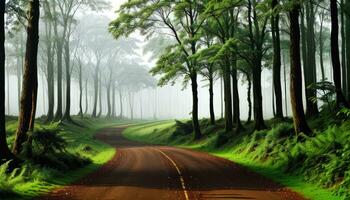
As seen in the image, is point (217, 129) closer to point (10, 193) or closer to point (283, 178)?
point (283, 178)

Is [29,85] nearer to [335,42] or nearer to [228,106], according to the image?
[335,42]

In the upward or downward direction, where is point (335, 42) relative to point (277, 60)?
downward

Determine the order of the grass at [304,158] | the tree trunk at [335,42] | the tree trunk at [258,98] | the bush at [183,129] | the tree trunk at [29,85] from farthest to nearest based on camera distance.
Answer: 1. the bush at [183,129]
2. the tree trunk at [258,98]
3. the tree trunk at [335,42]
4. the tree trunk at [29,85]
5. the grass at [304,158]

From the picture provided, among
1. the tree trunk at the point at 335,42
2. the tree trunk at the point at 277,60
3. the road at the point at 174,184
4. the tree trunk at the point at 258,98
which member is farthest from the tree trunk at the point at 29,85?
the tree trunk at the point at 277,60

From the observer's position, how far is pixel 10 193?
52.4ft

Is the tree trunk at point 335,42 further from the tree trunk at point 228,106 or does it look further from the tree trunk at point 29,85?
the tree trunk at point 228,106

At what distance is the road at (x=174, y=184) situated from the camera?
15.9 metres

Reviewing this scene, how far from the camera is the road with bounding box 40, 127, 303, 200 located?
15945 millimetres

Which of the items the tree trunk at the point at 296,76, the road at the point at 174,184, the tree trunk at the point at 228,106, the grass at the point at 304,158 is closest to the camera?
the road at the point at 174,184

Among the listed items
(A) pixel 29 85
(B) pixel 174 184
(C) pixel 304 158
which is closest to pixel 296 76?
(C) pixel 304 158

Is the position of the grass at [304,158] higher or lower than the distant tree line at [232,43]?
lower

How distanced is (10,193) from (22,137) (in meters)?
7.19

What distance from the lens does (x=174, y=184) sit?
744 inches

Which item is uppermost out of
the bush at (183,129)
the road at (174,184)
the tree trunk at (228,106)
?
the tree trunk at (228,106)
